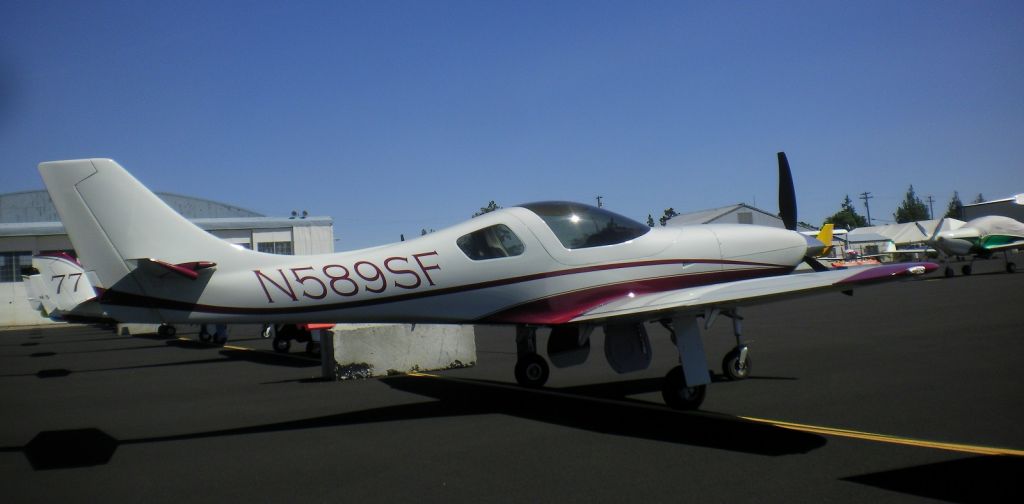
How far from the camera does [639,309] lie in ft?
26.2

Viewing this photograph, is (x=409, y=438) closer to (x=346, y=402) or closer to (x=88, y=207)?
(x=346, y=402)

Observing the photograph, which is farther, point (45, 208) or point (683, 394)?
point (45, 208)

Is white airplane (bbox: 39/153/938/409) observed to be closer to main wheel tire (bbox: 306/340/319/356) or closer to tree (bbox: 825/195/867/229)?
main wheel tire (bbox: 306/340/319/356)

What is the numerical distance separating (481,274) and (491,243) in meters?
0.42

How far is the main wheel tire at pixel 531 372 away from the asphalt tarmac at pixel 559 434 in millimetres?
268

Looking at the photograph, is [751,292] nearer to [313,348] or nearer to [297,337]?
[313,348]

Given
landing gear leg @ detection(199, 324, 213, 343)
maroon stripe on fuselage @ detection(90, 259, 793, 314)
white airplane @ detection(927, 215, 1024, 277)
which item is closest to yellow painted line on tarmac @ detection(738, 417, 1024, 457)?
maroon stripe on fuselage @ detection(90, 259, 793, 314)

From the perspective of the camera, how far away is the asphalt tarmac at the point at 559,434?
554cm

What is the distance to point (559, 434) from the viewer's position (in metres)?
7.51

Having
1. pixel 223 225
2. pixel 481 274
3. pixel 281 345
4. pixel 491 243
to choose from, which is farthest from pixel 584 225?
pixel 223 225

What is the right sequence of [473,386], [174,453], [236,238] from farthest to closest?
[236,238], [473,386], [174,453]

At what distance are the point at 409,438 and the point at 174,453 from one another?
7.99 feet

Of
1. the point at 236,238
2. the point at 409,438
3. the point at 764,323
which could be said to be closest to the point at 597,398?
the point at 409,438

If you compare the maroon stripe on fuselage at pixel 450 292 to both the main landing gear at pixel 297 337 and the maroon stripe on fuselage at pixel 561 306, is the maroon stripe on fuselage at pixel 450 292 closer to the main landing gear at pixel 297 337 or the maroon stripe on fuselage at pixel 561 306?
the maroon stripe on fuselage at pixel 561 306
